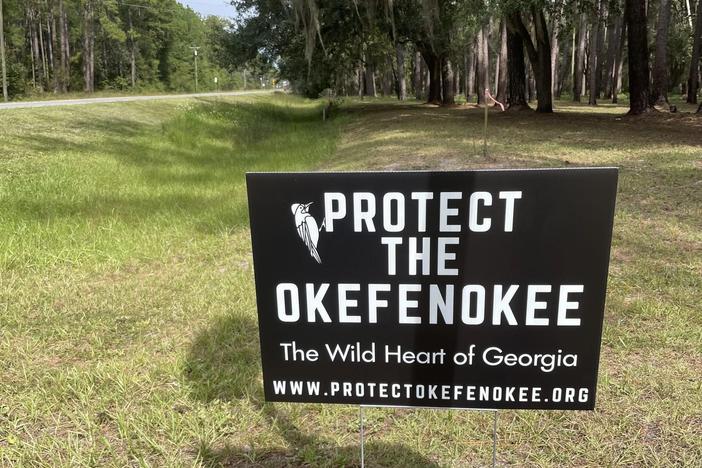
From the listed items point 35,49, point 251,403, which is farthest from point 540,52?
point 35,49

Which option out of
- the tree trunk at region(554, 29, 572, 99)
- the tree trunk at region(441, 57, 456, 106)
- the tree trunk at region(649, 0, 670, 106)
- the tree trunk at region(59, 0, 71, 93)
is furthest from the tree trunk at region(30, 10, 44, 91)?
the tree trunk at region(649, 0, 670, 106)

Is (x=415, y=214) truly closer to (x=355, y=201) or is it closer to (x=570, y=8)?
(x=355, y=201)

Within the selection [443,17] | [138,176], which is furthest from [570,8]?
[138,176]

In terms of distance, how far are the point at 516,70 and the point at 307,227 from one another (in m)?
19.9

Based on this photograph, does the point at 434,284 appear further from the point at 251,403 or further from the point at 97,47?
the point at 97,47

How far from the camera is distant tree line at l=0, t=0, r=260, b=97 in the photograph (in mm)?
50438

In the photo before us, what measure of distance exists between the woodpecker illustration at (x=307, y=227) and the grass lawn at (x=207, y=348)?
1175 millimetres

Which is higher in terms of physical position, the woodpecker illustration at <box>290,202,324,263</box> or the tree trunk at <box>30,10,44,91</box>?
the tree trunk at <box>30,10,44,91</box>

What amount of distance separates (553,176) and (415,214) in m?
0.45

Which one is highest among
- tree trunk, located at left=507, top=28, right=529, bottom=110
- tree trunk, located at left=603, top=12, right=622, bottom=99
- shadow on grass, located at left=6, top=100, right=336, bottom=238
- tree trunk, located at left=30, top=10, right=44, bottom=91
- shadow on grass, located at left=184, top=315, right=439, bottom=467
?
tree trunk, located at left=30, top=10, right=44, bottom=91

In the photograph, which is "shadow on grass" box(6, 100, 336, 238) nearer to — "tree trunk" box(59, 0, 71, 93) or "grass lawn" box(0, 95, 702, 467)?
"grass lawn" box(0, 95, 702, 467)

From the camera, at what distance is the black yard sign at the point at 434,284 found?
5.97ft

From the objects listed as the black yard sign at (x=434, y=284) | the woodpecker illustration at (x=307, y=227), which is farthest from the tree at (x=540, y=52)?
the woodpecker illustration at (x=307, y=227)

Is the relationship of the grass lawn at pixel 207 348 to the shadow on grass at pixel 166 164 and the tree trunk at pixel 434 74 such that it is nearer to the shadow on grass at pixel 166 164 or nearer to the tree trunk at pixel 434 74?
the shadow on grass at pixel 166 164
